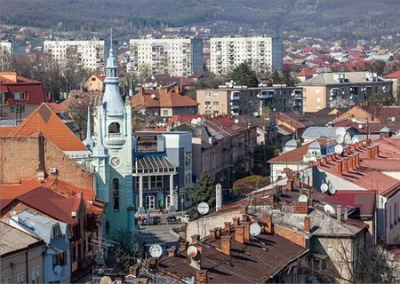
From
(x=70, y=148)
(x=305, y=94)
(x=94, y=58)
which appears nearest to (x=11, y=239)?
(x=70, y=148)

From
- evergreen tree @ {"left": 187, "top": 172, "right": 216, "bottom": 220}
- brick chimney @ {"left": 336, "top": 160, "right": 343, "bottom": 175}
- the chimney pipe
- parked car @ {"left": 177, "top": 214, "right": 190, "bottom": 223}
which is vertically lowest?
parked car @ {"left": 177, "top": 214, "right": 190, "bottom": 223}

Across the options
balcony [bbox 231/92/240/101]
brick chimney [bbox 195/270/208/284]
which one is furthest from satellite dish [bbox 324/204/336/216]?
balcony [bbox 231/92/240/101]

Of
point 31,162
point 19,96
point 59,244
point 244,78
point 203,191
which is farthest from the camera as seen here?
point 244,78

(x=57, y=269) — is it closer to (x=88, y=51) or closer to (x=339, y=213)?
(x=339, y=213)

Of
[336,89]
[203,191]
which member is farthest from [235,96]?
[203,191]

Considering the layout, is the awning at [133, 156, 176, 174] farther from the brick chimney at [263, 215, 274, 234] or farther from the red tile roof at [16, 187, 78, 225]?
the brick chimney at [263, 215, 274, 234]

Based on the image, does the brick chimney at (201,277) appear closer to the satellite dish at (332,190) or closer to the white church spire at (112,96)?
the satellite dish at (332,190)

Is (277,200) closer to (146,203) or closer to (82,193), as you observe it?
(82,193)

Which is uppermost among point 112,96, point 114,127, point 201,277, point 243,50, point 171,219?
point 112,96
